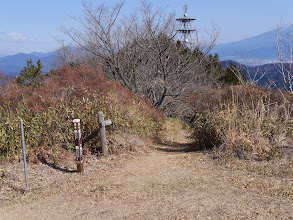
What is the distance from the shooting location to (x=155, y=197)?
14.8 ft

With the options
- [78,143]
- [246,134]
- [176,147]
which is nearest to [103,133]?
[78,143]

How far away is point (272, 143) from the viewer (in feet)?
21.9

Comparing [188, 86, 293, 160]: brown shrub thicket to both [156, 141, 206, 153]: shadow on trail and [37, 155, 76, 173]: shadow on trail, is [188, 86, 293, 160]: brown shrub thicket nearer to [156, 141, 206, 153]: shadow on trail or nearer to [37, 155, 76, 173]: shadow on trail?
[156, 141, 206, 153]: shadow on trail

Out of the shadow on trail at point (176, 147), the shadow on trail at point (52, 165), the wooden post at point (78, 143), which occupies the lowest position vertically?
the shadow on trail at point (176, 147)

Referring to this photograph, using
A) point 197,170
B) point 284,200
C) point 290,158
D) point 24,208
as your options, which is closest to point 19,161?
point 24,208

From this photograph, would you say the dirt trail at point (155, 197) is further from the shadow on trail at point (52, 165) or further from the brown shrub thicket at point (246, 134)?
the brown shrub thicket at point (246, 134)

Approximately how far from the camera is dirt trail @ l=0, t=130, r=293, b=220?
3934mm

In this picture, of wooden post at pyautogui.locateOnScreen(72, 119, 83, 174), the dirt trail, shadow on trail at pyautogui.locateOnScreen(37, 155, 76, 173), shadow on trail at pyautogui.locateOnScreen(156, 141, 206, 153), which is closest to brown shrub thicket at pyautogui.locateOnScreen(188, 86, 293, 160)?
shadow on trail at pyautogui.locateOnScreen(156, 141, 206, 153)

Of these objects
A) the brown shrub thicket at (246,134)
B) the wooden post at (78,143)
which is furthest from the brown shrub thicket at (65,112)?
the brown shrub thicket at (246,134)

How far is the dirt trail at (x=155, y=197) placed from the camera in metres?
3.93

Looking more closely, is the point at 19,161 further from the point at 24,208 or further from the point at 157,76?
the point at 157,76

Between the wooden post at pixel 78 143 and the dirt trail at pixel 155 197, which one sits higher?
the wooden post at pixel 78 143

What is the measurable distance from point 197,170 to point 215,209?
1966mm

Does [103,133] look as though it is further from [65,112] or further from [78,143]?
[65,112]
